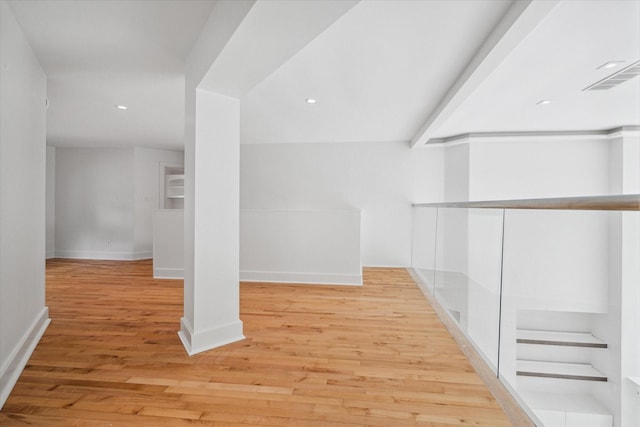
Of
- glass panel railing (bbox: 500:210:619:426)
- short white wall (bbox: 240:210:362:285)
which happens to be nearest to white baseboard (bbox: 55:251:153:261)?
short white wall (bbox: 240:210:362:285)

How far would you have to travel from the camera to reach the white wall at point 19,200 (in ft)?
5.77

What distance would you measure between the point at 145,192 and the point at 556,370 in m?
6.81

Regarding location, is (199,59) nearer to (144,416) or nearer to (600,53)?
(144,416)

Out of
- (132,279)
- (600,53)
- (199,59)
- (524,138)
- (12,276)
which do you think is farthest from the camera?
(524,138)

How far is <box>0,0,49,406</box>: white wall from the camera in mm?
1758

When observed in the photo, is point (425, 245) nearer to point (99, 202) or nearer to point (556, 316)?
point (556, 316)

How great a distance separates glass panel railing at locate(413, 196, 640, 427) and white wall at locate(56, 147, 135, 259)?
6269 millimetres

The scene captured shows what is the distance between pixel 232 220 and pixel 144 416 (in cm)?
129

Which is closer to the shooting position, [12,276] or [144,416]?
[144,416]

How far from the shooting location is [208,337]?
218 cm

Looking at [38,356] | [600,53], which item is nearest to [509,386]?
[600,53]

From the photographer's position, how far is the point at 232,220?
2.35 meters

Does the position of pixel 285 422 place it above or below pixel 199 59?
below

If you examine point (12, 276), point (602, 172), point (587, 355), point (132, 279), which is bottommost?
point (132, 279)
